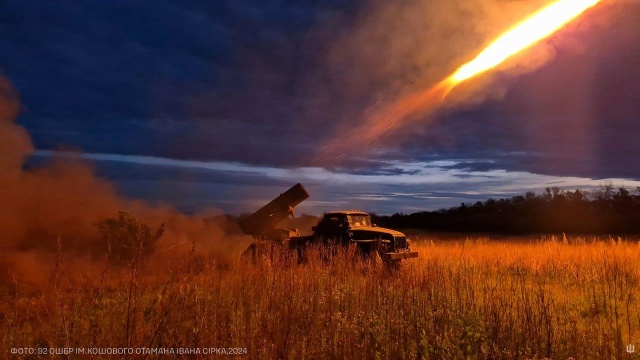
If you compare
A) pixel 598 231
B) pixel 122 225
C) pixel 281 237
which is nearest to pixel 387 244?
pixel 281 237

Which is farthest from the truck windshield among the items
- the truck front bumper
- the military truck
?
the truck front bumper

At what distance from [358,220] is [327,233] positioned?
1332 mm

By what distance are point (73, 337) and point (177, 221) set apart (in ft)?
45.9

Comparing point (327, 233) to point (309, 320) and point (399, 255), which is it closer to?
point (399, 255)

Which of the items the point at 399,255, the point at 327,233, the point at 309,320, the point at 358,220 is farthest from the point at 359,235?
the point at 309,320

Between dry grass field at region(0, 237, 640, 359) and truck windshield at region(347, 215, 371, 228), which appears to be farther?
truck windshield at region(347, 215, 371, 228)

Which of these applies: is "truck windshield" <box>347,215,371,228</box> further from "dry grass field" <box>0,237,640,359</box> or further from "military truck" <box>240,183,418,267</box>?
"dry grass field" <box>0,237,640,359</box>

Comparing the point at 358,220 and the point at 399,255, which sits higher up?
the point at 358,220

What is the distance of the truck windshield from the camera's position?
1481cm

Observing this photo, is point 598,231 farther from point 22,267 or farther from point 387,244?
point 22,267

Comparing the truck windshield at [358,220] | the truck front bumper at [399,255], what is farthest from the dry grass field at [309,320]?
the truck windshield at [358,220]

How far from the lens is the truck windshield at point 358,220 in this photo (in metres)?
14.8

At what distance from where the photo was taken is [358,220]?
49.8 feet

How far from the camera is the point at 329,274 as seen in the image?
9844 millimetres
